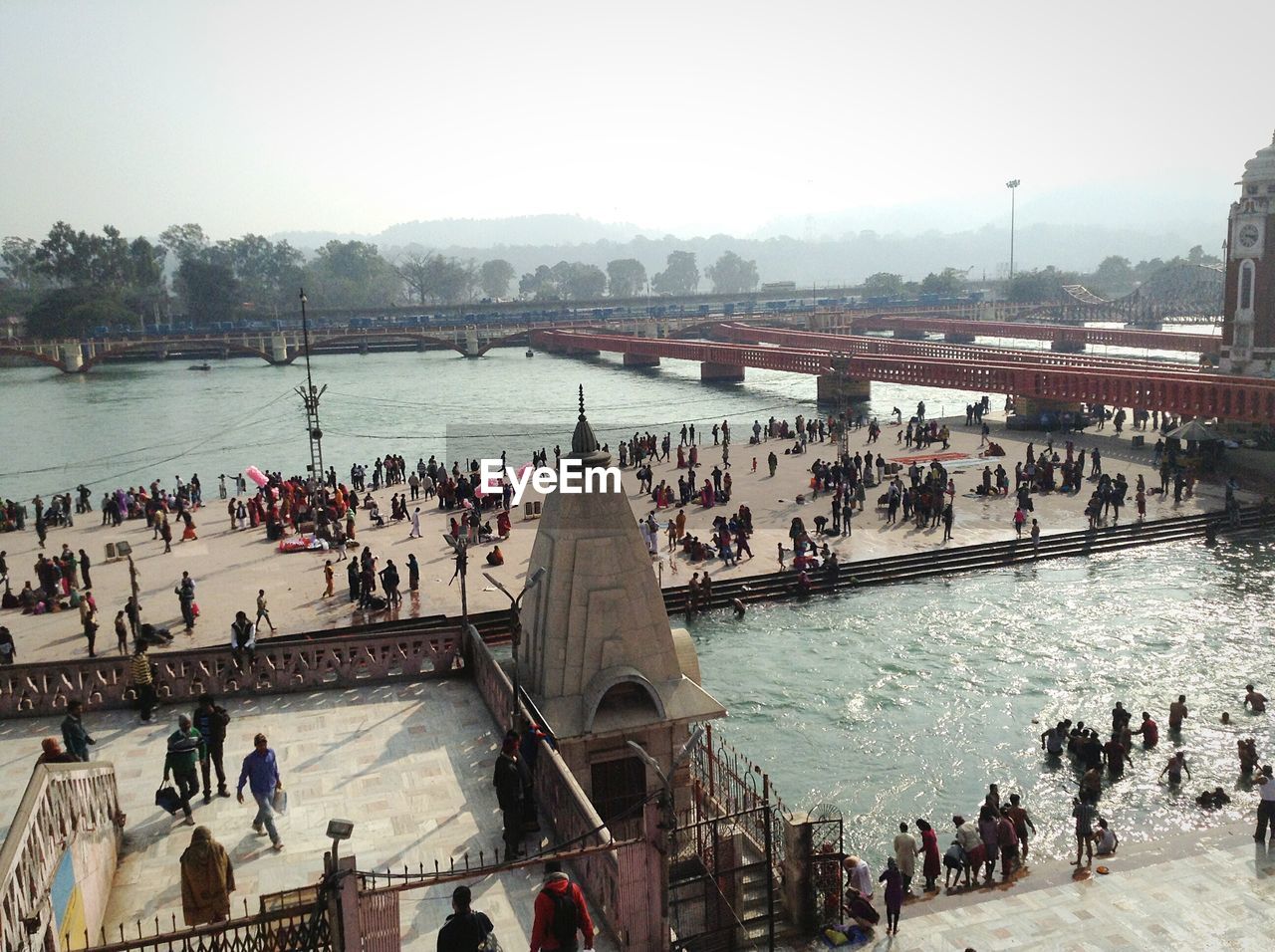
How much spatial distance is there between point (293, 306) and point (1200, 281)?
120 metres

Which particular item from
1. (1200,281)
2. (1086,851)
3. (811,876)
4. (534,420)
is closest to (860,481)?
(1086,851)

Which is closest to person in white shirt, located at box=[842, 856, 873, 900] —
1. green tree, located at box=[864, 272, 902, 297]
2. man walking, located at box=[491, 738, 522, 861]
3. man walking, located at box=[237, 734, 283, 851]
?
man walking, located at box=[491, 738, 522, 861]

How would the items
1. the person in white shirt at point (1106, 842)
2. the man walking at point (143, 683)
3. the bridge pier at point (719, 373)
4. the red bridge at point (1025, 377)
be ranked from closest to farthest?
the man walking at point (143, 683)
the person in white shirt at point (1106, 842)
the red bridge at point (1025, 377)
the bridge pier at point (719, 373)

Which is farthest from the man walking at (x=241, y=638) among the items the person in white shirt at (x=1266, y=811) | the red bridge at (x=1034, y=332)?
the red bridge at (x=1034, y=332)

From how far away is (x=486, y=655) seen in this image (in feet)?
45.1

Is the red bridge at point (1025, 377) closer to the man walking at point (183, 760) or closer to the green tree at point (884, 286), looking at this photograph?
the man walking at point (183, 760)

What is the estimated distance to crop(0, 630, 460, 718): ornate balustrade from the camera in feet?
46.2

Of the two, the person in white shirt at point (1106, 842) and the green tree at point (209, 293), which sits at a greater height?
the green tree at point (209, 293)

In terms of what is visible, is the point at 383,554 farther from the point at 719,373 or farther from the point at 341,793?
the point at 719,373

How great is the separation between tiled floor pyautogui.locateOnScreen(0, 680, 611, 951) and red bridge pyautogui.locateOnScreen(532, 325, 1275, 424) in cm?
2807

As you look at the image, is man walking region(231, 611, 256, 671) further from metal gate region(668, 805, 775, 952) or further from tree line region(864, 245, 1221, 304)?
tree line region(864, 245, 1221, 304)

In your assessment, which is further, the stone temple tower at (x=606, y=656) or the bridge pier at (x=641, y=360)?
the bridge pier at (x=641, y=360)

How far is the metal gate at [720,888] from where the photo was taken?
1077 centimetres

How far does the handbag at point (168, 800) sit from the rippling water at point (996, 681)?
30.5ft
